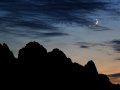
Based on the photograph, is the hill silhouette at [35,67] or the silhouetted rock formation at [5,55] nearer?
the silhouetted rock formation at [5,55]

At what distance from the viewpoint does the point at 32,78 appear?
190125 millimetres

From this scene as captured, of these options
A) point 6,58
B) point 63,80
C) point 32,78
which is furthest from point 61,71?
point 6,58

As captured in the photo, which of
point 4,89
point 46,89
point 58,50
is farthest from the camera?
point 58,50

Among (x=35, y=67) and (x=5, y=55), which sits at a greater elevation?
(x=5, y=55)

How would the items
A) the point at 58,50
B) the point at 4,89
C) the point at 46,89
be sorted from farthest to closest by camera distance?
the point at 58,50, the point at 46,89, the point at 4,89

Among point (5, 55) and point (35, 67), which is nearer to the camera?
point (5, 55)

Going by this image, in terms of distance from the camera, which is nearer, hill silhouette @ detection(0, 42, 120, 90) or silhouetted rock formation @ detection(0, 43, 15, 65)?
silhouetted rock formation @ detection(0, 43, 15, 65)

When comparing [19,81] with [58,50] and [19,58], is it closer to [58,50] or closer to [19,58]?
[19,58]

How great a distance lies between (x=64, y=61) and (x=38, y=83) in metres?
18.3

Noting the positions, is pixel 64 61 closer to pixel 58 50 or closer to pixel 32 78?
pixel 58 50

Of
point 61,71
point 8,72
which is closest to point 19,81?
point 8,72

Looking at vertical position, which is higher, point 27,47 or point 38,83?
point 27,47

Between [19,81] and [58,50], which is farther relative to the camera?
[58,50]

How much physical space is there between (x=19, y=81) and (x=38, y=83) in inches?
450
